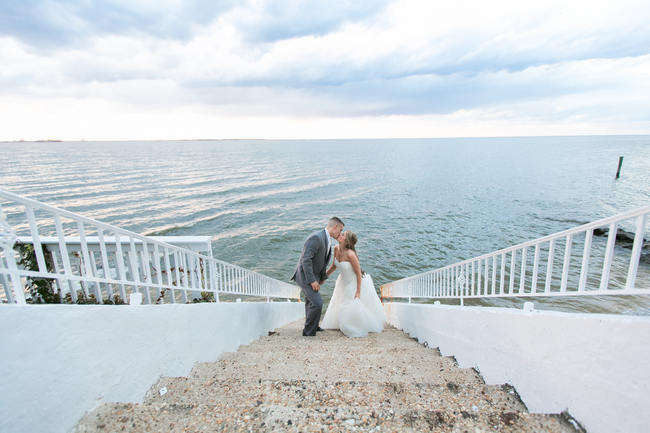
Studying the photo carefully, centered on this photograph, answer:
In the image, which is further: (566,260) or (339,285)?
(339,285)

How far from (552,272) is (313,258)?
33.1ft

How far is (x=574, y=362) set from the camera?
1.80 m

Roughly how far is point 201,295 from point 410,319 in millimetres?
3676

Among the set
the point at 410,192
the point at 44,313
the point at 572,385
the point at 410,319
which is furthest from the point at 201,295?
the point at 410,192

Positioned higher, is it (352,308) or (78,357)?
(78,357)

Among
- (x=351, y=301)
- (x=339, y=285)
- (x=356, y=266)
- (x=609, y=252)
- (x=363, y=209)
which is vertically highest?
(x=609, y=252)

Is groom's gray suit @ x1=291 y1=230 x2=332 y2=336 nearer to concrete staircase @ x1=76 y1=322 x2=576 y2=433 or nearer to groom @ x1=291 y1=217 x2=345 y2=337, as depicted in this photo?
groom @ x1=291 y1=217 x2=345 y2=337

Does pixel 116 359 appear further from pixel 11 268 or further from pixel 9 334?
pixel 11 268

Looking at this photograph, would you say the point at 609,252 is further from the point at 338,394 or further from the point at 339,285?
the point at 339,285

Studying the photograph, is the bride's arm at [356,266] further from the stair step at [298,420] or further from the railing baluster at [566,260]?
the stair step at [298,420]

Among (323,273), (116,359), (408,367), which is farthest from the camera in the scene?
(323,273)

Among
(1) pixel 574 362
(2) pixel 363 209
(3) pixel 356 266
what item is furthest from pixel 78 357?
(2) pixel 363 209

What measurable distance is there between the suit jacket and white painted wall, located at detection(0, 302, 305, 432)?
2295 mm

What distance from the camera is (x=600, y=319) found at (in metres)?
1.68
